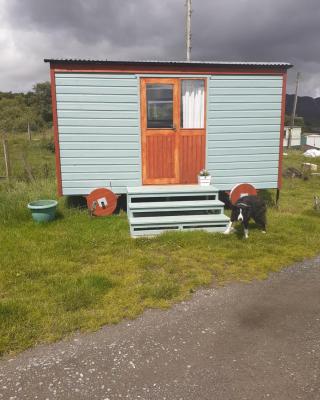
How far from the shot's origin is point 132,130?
281 inches

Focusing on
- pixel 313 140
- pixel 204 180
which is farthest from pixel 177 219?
pixel 313 140

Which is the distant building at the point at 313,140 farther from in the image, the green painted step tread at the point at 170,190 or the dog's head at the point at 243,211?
the dog's head at the point at 243,211

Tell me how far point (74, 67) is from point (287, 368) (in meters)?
6.43

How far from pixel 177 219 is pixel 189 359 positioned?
137 inches

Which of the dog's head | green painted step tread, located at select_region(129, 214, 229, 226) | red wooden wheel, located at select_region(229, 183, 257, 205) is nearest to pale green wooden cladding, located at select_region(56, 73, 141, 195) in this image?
green painted step tread, located at select_region(129, 214, 229, 226)

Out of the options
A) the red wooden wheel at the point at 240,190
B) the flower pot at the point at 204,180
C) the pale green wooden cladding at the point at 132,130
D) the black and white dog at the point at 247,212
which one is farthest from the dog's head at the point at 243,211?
the pale green wooden cladding at the point at 132,130

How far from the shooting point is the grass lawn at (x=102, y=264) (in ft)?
11.1

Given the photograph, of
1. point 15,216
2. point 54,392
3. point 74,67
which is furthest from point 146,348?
point 74,67

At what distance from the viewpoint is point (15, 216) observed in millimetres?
6754

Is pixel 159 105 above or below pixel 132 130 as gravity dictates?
above

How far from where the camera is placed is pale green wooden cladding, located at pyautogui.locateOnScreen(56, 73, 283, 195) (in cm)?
691

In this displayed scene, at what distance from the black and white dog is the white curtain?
230cm

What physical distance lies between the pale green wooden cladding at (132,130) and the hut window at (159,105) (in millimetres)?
288

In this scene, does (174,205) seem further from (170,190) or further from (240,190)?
(240,190)
